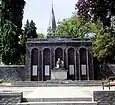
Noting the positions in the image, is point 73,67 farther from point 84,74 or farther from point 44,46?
point 44,46

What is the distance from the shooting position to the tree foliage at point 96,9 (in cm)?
1102

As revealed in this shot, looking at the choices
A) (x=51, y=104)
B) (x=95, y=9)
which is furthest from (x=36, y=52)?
(x=51, y=104)

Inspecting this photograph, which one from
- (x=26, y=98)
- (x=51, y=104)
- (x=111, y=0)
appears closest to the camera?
(x=51, y=104)

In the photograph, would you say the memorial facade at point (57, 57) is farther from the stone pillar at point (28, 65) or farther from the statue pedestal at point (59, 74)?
the statue pedestal at point (59, 74)

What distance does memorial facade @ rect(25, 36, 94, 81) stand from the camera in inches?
1181

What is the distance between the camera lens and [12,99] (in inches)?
358

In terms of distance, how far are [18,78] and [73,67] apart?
7945mm

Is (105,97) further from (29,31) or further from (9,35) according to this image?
(29,31)

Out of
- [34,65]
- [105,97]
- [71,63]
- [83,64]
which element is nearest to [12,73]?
[34,65]

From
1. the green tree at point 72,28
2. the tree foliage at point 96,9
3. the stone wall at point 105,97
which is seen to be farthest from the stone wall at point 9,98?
the green tree at point 72,28

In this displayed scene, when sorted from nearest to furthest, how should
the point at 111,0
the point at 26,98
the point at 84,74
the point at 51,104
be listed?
the point at 51,104 < the point at 26,98 < the point at 111,0 < the point at 84,74

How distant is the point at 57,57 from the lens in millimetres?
30641

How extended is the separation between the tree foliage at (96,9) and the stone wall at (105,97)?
4.43 meters

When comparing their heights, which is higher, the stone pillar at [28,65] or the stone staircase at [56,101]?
the stone pillar at [28,65]
